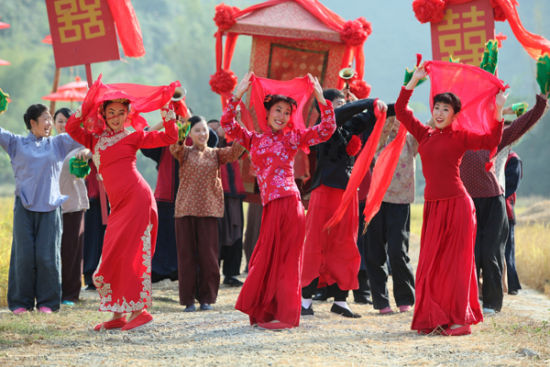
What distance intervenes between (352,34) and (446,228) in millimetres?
3172

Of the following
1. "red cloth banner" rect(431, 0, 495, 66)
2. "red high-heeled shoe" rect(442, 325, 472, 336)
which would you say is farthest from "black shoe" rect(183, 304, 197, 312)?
"red cloth banner" rect(431, 0, 495, 66)

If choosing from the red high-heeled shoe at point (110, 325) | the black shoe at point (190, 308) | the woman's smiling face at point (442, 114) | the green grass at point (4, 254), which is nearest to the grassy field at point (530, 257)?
the green grass at point (4, 254)

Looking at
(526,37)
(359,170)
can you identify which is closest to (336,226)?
(359,170)

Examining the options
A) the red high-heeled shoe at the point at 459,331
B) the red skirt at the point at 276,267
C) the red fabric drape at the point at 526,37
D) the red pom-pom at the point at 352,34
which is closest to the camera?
the red high-heeled shoe at the point at 459,331

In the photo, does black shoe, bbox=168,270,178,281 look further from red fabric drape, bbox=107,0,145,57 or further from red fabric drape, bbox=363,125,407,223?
red fabric drape, bbox=363,125,407,223

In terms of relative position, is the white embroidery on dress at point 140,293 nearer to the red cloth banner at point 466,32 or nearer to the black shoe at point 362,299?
the black shoe at point 362,299

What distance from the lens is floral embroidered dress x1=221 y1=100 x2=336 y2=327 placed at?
5375 mm

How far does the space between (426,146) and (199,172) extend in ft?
7.05

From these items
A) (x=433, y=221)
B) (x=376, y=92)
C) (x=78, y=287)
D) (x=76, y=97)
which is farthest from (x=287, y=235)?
(x=376, y=92)

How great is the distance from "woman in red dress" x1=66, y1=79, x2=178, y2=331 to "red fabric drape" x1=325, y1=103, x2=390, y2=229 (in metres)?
1.43

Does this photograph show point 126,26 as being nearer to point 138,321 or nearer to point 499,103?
point 138,321

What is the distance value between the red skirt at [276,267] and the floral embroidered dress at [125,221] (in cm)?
77

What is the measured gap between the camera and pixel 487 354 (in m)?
4.52

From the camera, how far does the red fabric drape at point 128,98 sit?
216 inches
